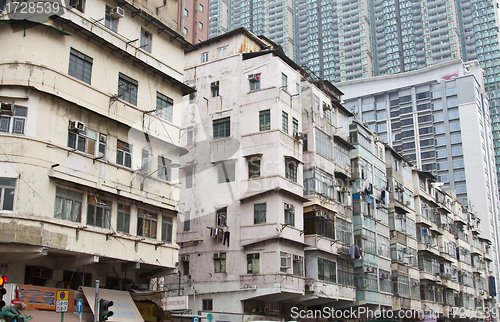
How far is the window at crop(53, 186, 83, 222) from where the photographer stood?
70.0ft

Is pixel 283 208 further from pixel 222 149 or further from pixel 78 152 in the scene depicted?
pixel 78 152

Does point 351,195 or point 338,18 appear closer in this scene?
point 351,195

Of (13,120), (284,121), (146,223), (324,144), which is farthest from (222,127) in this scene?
(13,120)

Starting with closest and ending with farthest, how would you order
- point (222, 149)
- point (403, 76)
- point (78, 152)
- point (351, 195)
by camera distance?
1. point (78, 152)
2. point (222, 149)
3. point (351, 195)
4. point (403, 76)

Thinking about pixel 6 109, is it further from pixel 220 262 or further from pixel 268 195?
pixel 220 262

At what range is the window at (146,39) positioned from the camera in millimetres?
26969

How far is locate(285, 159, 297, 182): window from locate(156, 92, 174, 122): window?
31.0 ft

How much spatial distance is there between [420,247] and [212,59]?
96.4 ft

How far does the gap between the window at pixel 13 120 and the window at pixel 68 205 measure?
273 centimetres

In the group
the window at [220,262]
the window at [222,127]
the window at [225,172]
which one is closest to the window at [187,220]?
the window at [220,262]

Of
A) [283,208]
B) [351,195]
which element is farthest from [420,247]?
[283,208]

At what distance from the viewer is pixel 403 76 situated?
120m

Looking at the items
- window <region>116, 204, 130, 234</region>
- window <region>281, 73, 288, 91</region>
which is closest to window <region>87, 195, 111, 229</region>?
window <region>116, 204, 130, 234</region>

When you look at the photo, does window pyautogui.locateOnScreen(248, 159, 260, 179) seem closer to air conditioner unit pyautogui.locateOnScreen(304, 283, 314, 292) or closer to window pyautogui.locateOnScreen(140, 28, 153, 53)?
air conditioner unit pyautogui.locateOnScreen(304, 283, 314, 292)
